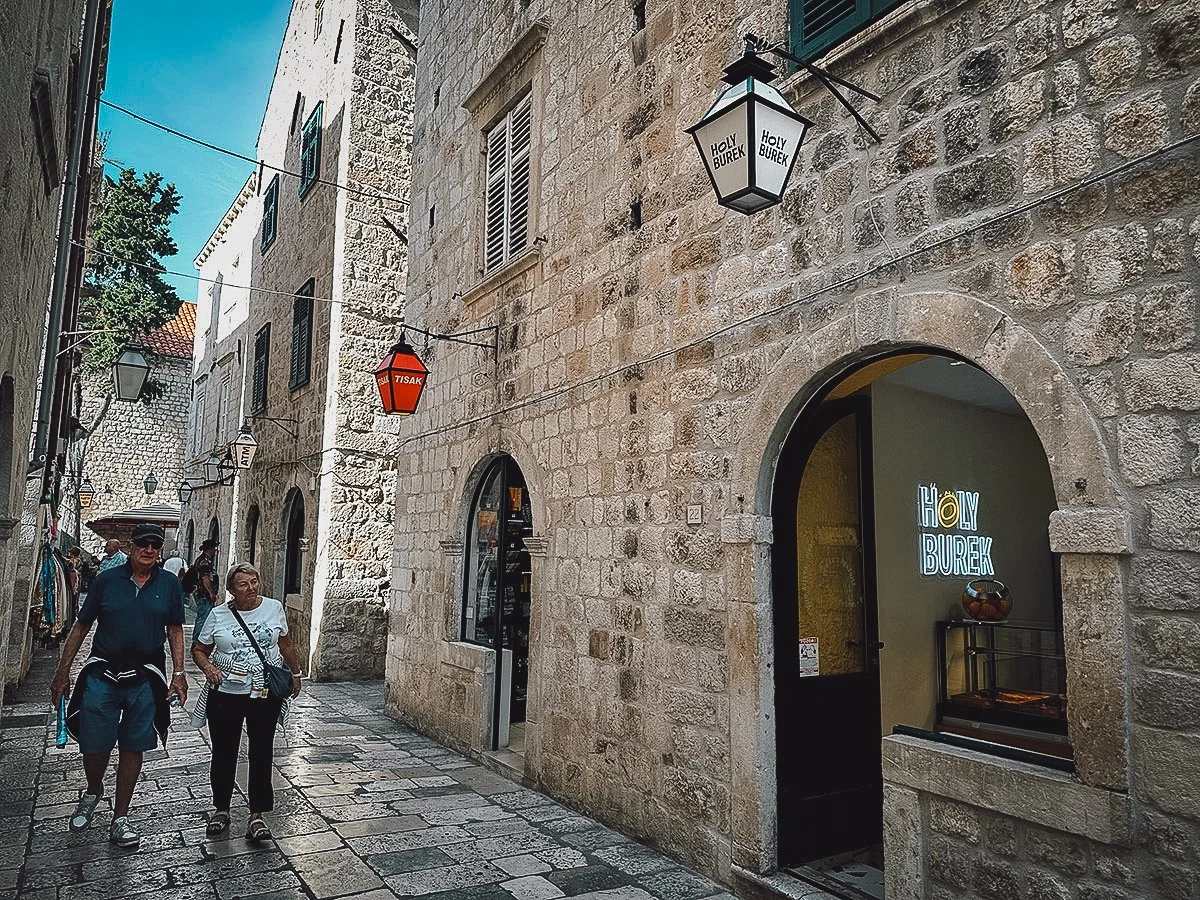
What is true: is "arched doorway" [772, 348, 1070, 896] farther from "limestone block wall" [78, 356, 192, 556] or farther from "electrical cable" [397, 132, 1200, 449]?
"limestone block wall" [78, 356, 192, 556]

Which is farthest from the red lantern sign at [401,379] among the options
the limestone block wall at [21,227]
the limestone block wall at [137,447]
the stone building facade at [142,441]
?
the limestone block wall at [137,447]

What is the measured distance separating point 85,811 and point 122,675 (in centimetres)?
95

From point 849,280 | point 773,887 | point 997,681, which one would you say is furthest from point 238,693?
point 997,681

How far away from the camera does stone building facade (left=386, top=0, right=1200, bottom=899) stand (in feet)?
8.73

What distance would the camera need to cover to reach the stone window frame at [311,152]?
1287 centimetres

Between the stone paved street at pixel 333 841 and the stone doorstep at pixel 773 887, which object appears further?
the stone paved street at pixel 333 841

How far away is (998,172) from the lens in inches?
125

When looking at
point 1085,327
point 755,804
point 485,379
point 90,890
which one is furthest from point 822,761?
point 485,379

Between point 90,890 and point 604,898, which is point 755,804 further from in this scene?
point 90,890

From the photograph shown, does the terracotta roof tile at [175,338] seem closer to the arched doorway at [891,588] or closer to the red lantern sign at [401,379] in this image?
the red lantern sign at [401,379]

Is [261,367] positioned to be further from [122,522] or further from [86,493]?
[86,493]

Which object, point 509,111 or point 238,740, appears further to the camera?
point 509,111

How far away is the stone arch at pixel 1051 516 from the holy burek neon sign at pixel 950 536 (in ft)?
6.52

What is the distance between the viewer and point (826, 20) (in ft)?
13.0
